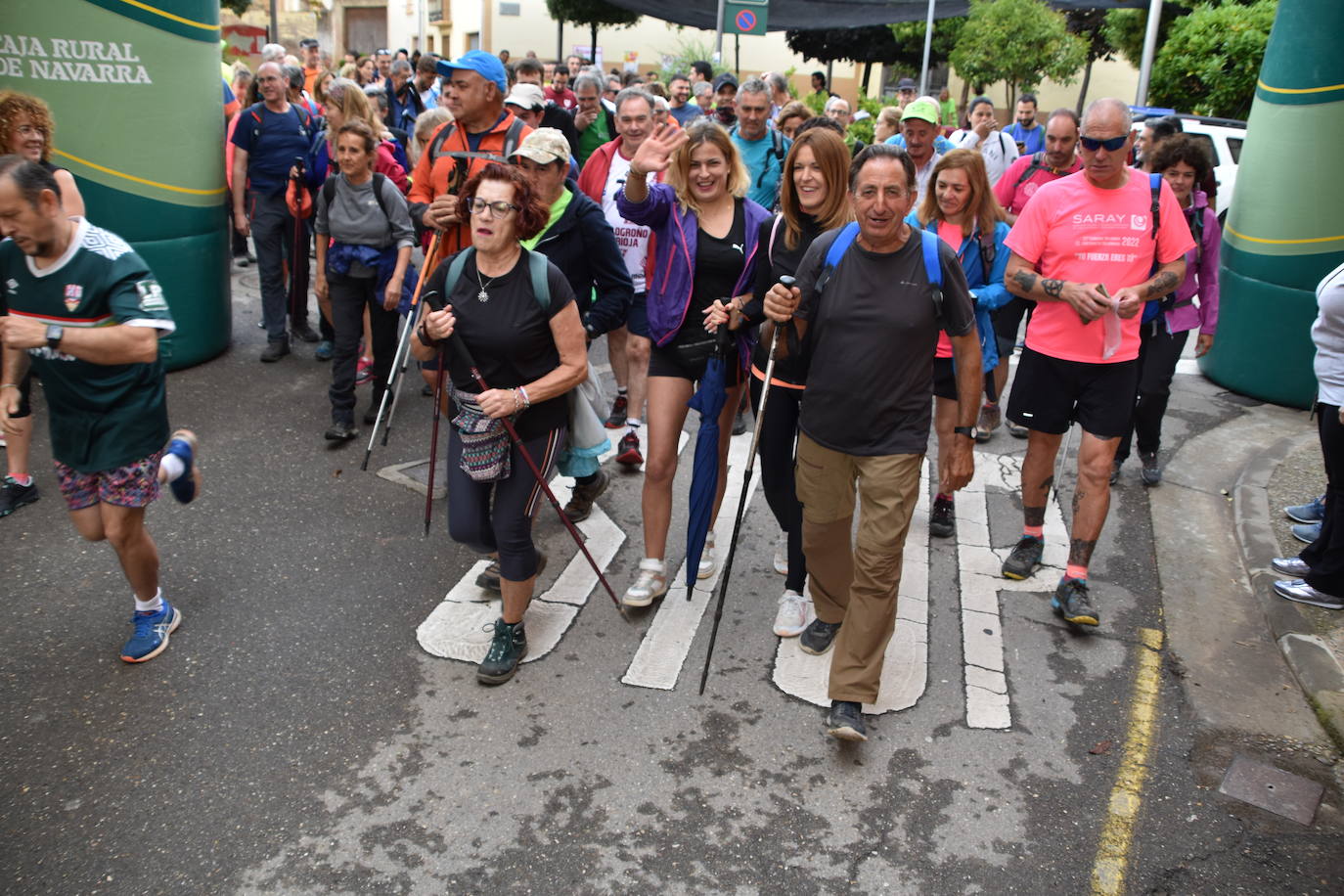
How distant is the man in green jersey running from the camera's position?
3582mm

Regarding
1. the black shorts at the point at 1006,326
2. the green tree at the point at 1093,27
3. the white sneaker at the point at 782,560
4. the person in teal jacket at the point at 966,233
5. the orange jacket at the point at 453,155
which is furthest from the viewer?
the green tree at the point at 1093,27

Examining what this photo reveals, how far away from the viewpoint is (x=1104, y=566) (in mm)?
5469

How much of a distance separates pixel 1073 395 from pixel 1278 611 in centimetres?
137

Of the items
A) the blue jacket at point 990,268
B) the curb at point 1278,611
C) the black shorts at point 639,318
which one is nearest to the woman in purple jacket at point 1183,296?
the curb at point 1278,611

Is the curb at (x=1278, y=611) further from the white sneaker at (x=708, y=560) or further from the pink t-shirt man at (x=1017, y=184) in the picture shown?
the white sneaker at (x=708, y=560)

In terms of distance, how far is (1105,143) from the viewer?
4531 mm

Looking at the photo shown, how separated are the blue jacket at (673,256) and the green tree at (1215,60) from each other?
1211cm

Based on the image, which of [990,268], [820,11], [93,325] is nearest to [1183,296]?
[990,268]

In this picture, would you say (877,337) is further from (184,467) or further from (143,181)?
(143,181)

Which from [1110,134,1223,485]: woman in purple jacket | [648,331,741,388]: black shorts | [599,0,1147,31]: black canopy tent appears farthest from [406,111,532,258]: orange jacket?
[599,0,1147,31]: black canopy tent

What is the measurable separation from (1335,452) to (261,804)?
15.5 feet

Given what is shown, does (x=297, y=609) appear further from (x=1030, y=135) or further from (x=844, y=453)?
(x=1030, y=135)

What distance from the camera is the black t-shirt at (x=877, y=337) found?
12.3ft

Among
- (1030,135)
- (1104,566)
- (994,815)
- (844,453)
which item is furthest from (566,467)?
(1030,135)
